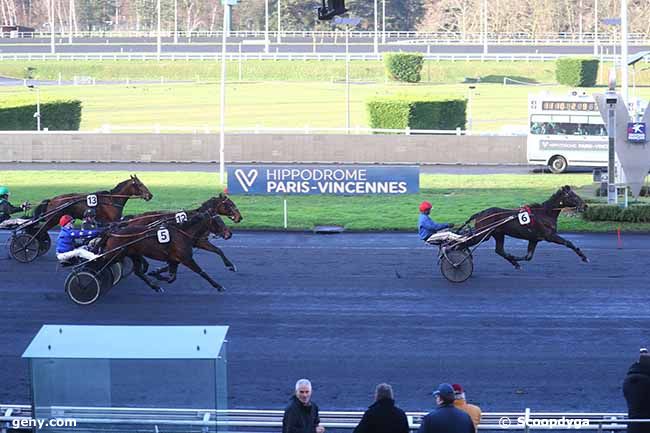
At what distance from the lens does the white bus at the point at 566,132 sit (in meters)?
32.6

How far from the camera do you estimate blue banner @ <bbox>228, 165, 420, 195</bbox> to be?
2408 cm

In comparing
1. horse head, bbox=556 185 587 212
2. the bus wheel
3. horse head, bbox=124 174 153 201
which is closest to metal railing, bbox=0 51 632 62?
the bus wheel

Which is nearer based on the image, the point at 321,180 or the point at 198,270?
the point at 198,270

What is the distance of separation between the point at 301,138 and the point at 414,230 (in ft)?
46.5

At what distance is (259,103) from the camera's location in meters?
58.9

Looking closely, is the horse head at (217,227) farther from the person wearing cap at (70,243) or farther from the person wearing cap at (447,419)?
the person wearing cap at (447,419)

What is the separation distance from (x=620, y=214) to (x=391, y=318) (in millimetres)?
9314

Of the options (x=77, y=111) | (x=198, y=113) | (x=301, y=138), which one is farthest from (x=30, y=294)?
(x=198, y=113)

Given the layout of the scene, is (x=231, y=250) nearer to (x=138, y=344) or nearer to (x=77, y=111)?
(x=138, y=344)

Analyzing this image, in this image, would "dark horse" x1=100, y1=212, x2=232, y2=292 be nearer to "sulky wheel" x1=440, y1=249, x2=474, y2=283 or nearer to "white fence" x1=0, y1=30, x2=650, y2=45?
"sulky wheel" x1=440, y1=249, x2=474, y2=283

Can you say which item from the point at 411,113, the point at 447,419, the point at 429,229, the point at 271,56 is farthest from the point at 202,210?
the point at 271,56

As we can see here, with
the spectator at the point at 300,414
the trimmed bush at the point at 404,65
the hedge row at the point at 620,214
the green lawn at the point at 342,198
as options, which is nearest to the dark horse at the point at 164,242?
the green lawn at the point at 342,198

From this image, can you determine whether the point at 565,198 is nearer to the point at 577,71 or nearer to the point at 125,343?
the point at 125,343

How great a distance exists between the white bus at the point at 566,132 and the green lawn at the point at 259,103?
45.0 feet
